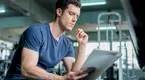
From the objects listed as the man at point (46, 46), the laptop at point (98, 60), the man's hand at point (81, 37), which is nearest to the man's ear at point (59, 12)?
the man at point (46, 46)

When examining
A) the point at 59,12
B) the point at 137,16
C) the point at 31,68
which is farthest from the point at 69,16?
the point at 137,16

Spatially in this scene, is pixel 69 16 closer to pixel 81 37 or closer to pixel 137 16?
pixel 81 37

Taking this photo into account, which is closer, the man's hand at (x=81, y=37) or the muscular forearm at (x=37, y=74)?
the muscular forearm at (x=37, y=74)

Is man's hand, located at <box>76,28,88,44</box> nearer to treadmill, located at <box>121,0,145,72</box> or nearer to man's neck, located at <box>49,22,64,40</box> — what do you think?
man's neck, located at <box>49,22,64,40</box>

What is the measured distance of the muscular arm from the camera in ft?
4.18

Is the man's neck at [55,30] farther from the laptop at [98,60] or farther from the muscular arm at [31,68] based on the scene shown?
the laptop at [98,60]

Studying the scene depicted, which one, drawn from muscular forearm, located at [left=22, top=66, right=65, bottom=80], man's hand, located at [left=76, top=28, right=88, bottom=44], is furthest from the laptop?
man's hand, located at [left=76, top=28, right=88, bottom=44]

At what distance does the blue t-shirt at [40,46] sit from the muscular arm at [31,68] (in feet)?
0.15

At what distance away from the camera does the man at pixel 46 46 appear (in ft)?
Answer: 4.27

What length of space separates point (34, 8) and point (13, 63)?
602 cm

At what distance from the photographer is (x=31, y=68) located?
1.27 meters

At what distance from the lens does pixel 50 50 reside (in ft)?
4.83

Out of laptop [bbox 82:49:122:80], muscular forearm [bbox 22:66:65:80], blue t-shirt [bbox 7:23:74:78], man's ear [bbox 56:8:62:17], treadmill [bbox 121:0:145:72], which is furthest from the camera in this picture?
man's ear [bbox 56:8:62:17]

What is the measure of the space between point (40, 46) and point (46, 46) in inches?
1.9
